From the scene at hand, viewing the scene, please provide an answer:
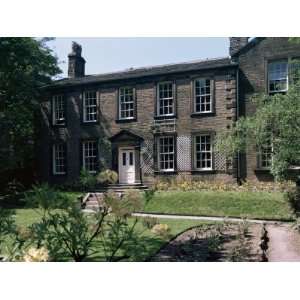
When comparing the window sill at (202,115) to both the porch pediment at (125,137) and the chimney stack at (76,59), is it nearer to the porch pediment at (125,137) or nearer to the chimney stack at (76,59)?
the porch pediment at (125,137)

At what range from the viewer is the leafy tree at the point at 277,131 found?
26.2 feet

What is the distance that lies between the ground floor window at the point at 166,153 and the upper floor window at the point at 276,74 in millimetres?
2818

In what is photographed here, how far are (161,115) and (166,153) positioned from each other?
999mm

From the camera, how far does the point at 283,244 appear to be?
6.48 m

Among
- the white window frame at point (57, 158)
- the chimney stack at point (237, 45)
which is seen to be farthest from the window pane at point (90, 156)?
the chimney stack at point (237, 45)

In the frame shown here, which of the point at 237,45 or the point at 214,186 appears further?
the point at 237,45

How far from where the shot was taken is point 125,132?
1044 centimetres

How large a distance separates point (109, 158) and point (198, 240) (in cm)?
388

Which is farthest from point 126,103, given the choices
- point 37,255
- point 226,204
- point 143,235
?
point 37,255

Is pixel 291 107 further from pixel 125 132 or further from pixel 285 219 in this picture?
pixel 125 132

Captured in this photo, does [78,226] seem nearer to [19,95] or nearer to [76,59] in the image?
[76,59]

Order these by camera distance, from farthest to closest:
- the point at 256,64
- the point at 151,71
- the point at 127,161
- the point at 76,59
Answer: the point at 256,64 → the point at 127,161 → the point at 151,71 → the point at 76,59

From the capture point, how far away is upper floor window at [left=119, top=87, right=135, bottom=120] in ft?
33.3
